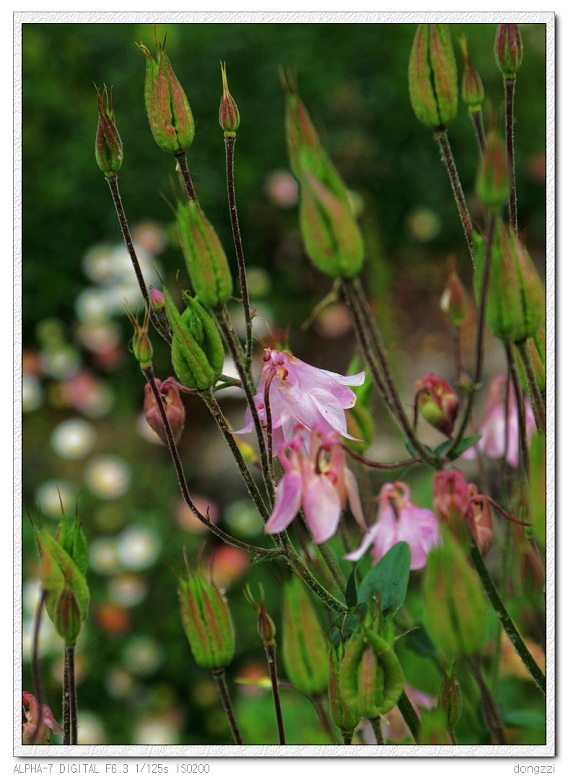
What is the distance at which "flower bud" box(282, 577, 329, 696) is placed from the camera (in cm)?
47

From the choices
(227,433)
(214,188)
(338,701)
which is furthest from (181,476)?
(214,188)

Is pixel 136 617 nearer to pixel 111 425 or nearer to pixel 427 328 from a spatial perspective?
pixel 111 425

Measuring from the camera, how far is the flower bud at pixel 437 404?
1.61 feet

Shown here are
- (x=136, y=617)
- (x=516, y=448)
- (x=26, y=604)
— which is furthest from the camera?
(x=136, y=617)

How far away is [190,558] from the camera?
133cm

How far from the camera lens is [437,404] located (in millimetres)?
491

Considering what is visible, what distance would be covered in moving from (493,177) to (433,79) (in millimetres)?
123

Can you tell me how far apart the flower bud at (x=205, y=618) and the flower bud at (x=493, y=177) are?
238 mm

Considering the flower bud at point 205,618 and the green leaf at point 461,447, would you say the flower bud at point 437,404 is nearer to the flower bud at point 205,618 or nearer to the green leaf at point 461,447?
the green leaf at point 461,447

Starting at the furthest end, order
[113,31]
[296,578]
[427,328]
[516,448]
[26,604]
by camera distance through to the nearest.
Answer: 1. [427,328]
2. [113,31]
3. [26,604]
4. [516,448]
5. [296,578]

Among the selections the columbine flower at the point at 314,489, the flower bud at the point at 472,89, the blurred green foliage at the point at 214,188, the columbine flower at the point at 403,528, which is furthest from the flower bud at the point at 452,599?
the blurred green foliage at the point at 214,188

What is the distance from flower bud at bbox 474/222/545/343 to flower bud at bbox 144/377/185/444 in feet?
0.59
